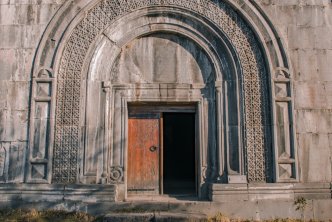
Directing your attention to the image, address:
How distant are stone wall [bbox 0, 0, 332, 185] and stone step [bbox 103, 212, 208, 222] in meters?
2.30

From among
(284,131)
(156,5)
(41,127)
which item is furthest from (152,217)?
(156,5)

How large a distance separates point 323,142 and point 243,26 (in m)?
3.10

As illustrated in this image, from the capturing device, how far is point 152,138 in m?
7.79

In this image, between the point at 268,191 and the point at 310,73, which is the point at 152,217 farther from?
the point at 310,73

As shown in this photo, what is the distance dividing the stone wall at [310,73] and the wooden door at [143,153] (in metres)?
3.12

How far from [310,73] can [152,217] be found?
15.2 ft

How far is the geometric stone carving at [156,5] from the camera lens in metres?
7.21

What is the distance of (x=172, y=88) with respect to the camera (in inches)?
300

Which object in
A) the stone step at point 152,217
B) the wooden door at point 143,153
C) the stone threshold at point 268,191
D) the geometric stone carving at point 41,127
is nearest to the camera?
the stone step at point 152,217

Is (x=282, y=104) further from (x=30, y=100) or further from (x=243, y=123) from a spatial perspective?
(x=30, y=100)

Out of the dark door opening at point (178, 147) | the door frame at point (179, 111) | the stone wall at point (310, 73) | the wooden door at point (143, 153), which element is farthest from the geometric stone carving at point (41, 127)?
the dark door opening at point (178, 147)

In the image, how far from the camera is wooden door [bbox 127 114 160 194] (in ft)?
25.1

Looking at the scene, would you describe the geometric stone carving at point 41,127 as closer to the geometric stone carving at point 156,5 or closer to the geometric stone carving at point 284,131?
the geometric stone carving at point 156,5

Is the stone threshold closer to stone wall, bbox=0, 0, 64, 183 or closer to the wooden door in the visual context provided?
the wooden door
